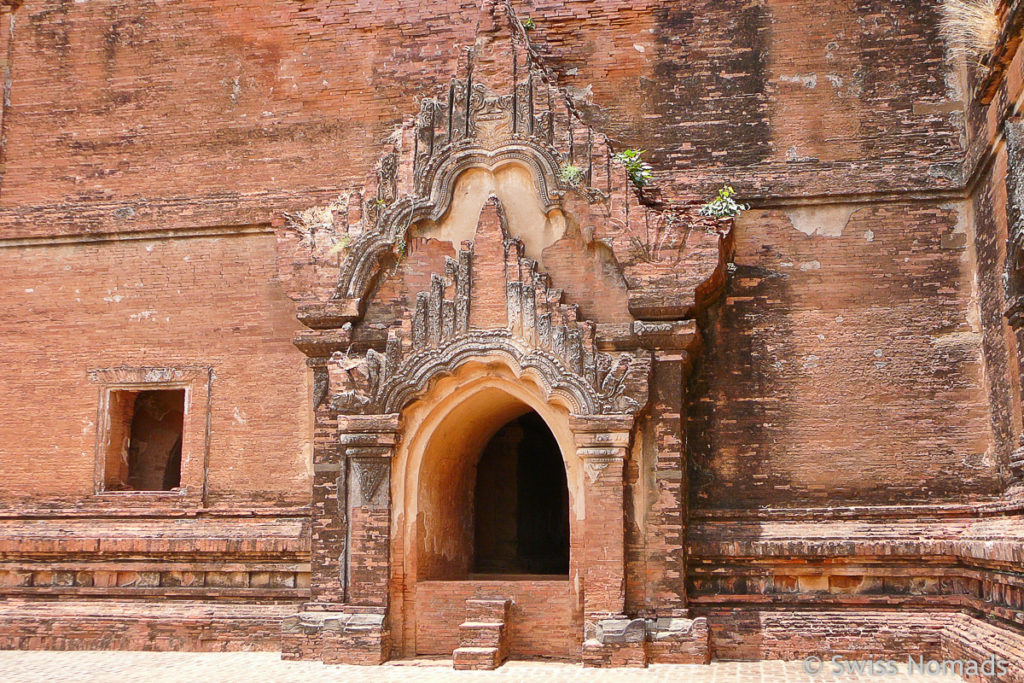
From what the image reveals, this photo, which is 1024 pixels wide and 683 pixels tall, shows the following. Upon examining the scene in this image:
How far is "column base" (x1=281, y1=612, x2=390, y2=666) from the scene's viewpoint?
11086 mm

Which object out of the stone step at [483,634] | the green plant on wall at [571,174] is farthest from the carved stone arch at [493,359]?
the stone step at [483,634]

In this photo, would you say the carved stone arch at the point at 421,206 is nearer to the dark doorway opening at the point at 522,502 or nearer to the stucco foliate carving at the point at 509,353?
the stucco foliate carving at the point at 509,353

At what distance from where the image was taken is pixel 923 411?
38.7 ft

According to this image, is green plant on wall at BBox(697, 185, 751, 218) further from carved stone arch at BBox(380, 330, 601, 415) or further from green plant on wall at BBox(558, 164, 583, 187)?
carved stone arch at BBox(380, 330, 601, 415)

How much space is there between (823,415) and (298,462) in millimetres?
5856

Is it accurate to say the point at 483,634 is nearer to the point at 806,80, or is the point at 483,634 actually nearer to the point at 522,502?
the point at 522,502

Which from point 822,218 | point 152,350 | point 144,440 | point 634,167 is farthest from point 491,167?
point 144,440

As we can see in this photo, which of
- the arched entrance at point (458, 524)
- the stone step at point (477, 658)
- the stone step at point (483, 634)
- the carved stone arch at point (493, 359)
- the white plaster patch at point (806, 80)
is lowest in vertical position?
the stone step at point (477, 658)

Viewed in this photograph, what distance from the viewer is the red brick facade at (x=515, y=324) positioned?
1114 centimetres

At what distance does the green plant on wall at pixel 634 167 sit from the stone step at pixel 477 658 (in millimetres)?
4998

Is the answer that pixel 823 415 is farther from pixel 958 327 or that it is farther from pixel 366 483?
pixel 366 483

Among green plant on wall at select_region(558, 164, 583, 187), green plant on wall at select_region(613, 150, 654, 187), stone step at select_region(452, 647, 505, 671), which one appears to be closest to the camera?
stone step at select_region(452, 647, 505, 671)

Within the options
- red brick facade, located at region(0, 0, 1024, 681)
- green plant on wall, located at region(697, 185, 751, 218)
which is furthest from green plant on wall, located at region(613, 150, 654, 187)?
green plant on wall, located at region(697, 185, 751, 218)

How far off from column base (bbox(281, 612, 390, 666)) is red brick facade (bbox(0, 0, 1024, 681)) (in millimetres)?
43
